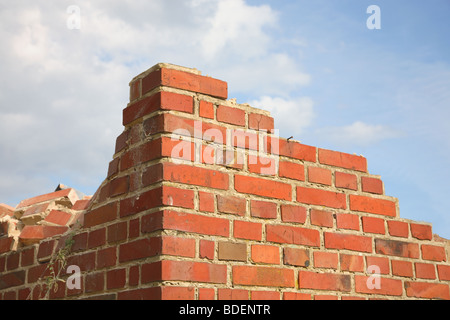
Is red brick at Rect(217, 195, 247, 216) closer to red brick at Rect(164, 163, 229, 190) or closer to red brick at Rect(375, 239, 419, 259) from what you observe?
red brick at Rect(164, 163, 229, 190)

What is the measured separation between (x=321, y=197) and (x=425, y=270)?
0.87 meters

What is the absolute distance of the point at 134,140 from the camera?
2656mm

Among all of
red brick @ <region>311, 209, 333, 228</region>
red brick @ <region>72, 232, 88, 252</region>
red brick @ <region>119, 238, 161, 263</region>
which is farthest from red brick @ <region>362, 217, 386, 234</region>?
red brick @ <region>72, 232, 88, 252</region>

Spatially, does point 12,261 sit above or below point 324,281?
above

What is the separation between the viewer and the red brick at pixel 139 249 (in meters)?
2.35

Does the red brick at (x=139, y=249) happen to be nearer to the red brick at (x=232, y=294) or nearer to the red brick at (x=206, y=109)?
the red brick at (x=232, y=294)

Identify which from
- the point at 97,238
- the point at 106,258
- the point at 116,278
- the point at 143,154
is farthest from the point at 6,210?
the point at 143,154

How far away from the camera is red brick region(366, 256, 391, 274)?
299 centimetres

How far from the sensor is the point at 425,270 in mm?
3242

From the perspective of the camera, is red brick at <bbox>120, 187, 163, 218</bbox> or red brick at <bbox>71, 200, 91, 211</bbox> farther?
red brick at <bbox>71, 200, 91, 211</bbox>

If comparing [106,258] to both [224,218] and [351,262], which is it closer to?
[224,218]

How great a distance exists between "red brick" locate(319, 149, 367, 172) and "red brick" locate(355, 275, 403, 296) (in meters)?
0.61

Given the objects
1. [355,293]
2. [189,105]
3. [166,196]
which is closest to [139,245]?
[166,196]

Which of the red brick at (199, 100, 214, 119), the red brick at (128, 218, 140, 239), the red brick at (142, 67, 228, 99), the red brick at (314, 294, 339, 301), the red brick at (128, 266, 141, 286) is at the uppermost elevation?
the red brick at (142, 67, 228, 99)
